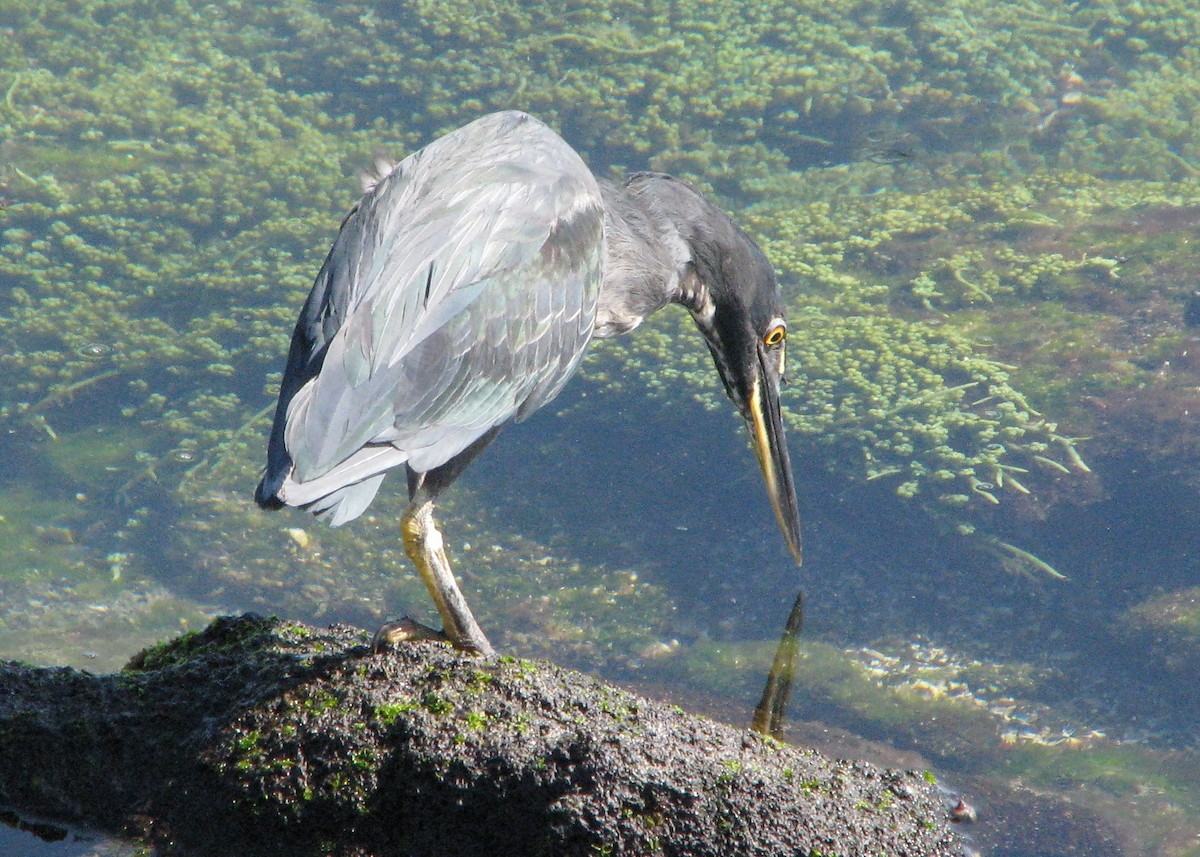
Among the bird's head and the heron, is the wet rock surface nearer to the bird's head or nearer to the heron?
the heron

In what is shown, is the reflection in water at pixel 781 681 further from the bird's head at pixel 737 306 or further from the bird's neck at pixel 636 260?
the bird's neck at pixel 636 260

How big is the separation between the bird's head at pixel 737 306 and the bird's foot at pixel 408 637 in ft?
4.32

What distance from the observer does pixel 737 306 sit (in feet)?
10.5

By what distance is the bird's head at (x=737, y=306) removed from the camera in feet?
10.4

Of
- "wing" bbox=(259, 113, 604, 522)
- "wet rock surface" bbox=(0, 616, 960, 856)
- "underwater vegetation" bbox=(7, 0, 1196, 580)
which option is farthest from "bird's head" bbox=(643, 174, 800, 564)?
"underwater vegetation" bbox=(7, 0, 1196, 580)

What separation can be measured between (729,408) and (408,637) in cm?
384

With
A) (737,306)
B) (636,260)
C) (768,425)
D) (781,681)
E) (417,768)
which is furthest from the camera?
(781,681)

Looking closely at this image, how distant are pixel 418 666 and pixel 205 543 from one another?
13.5 feet

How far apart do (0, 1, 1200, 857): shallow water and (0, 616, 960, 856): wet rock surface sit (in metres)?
0.21

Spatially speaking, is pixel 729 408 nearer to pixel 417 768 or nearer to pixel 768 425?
pixel 768 425

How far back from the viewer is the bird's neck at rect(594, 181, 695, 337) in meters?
2.90

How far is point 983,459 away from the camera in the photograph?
17.3ft

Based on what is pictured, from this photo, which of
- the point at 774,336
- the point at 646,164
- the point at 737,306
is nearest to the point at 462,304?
the point at 737,306

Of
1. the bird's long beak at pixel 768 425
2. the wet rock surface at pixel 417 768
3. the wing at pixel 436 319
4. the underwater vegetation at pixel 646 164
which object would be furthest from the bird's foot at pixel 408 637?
the underwater vegetation at pixel 646 164
